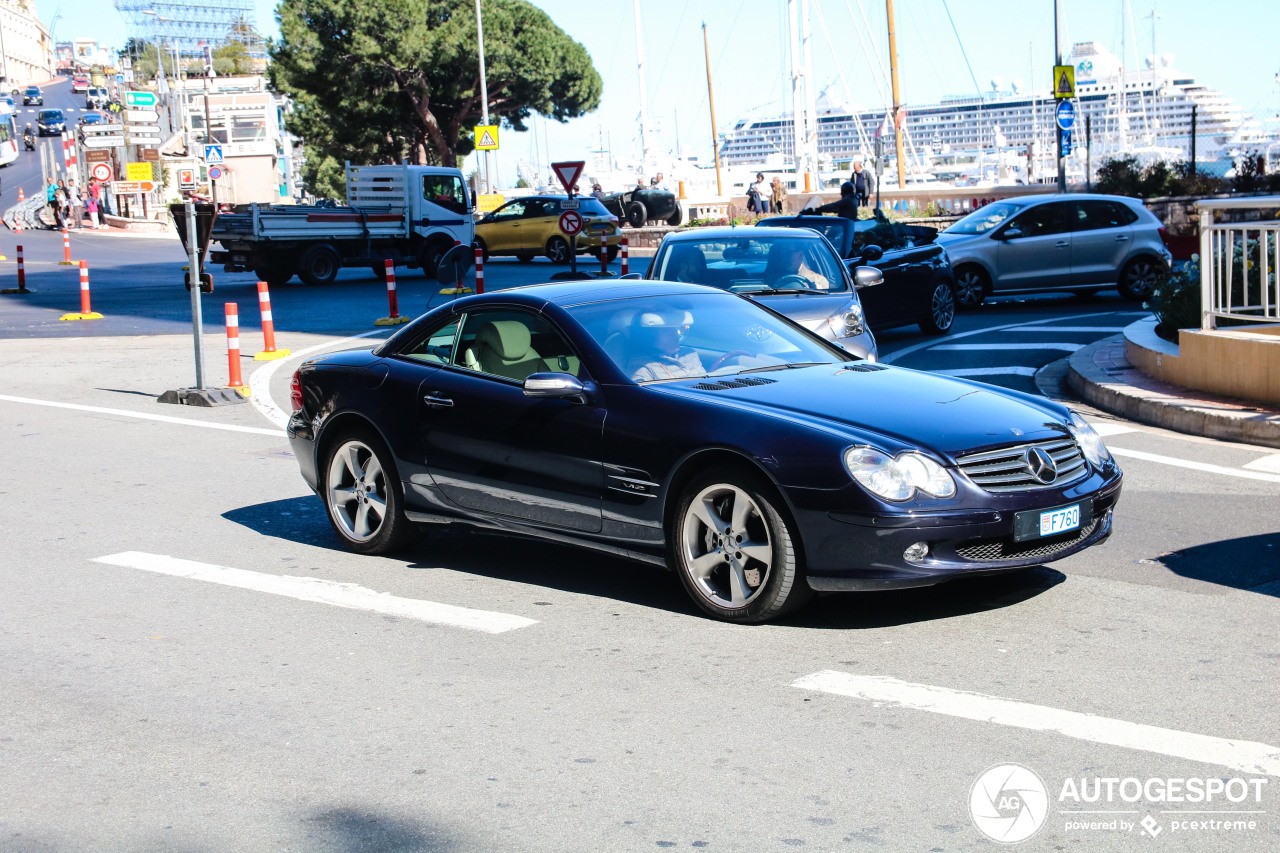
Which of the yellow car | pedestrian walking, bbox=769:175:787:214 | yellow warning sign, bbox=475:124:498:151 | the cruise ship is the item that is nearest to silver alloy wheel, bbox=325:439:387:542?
the yellow car

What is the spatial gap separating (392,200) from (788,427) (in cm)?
2865

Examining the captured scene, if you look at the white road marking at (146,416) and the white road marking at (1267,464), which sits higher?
the white road marking at (146,416)

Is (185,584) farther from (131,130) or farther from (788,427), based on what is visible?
(131,130)

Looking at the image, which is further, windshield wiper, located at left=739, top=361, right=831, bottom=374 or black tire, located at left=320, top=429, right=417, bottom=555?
black tire, located at left=320, top=429, right=417, bottom=555

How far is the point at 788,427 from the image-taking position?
20.2 ft

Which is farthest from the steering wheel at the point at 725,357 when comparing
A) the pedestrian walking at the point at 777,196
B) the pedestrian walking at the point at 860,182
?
the pedestrian walking at the point at 777,196

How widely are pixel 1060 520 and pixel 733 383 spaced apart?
154cm

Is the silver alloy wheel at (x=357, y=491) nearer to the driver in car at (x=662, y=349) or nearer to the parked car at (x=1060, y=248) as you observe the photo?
the driver in car at (x=662, y=349)

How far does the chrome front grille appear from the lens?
608 centimetres

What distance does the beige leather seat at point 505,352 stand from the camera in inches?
287

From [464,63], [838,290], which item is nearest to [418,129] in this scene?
[464,63]

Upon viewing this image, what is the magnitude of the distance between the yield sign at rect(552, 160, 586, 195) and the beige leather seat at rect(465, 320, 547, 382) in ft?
73.0

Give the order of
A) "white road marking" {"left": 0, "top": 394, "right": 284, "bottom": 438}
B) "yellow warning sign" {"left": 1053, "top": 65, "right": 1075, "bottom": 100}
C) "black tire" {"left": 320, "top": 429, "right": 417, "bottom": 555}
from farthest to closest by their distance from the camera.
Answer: "yellow warning sign" {"left": 1053, "top": 65, "right": 1075, "bottom": 100}, "white road marking" {"left": 0, "top": 394, "right": 284, "bottom": 438}, "black tire" {"left": 320, "top": 429, "right": 417, "bottom": 555}

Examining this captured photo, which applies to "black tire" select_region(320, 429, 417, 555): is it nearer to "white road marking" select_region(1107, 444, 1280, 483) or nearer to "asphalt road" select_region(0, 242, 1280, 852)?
"asphalt road" select_region(0, 242, 1280, 852)
